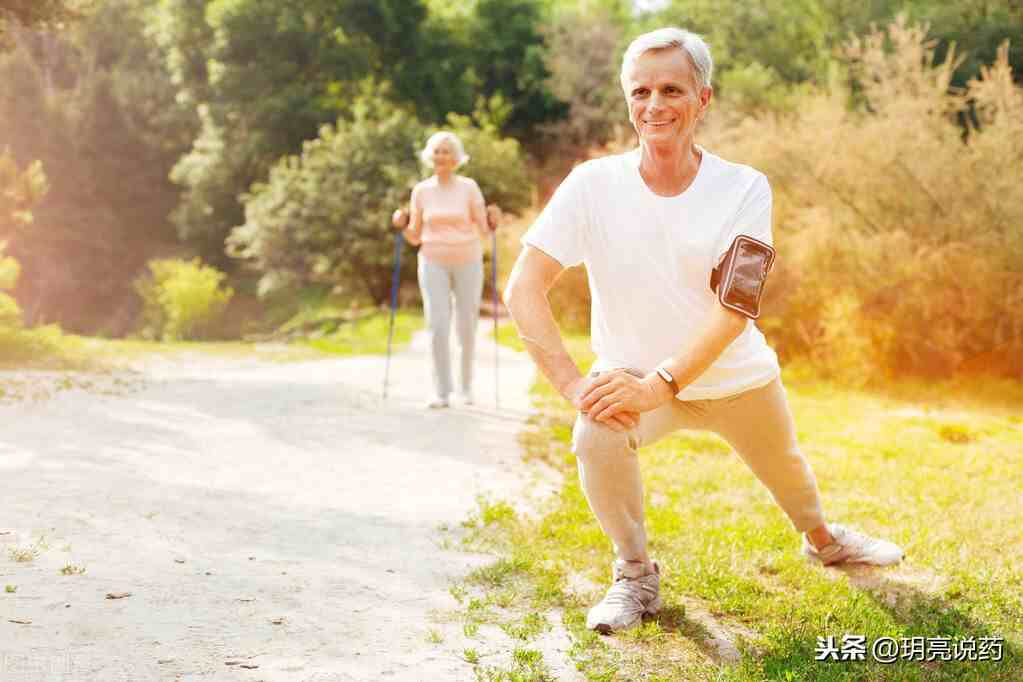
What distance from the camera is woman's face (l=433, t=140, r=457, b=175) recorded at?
742 cm

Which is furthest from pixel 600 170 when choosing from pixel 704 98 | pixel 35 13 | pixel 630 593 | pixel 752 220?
pixel 35 13

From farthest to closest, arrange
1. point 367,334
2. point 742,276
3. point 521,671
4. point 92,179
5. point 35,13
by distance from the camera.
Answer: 1. point 92,179
2. point 367,334
3. point 35,13
4. point 742,276
5. point 521,671

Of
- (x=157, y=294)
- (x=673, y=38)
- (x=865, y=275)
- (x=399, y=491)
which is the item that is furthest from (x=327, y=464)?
(x=157, y=294)

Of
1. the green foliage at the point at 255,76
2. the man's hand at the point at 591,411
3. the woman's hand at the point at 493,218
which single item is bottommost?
the man's hand at the point at 591,411

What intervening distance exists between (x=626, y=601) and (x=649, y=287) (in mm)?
1023

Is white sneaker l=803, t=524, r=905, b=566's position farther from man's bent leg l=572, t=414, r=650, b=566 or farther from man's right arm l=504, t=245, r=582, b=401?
man's right arm l=504, t=245, r=582, b=401

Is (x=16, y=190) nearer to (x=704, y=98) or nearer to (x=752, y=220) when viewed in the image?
(x=704, y=98)

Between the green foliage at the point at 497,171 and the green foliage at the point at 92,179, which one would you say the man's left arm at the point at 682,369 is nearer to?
the green foliage at the point at 497,171

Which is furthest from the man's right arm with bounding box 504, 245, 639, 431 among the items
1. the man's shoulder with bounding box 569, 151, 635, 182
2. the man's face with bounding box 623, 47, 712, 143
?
the man's face with bounding box 623, 47, 712, 143

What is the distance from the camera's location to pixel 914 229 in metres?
9.84

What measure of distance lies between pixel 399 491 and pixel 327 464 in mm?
745

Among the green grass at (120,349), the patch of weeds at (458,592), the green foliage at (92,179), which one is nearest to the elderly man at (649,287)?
the patch of weeds at (458,592)

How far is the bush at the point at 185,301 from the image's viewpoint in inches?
884

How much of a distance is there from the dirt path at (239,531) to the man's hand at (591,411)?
0.71 meters
